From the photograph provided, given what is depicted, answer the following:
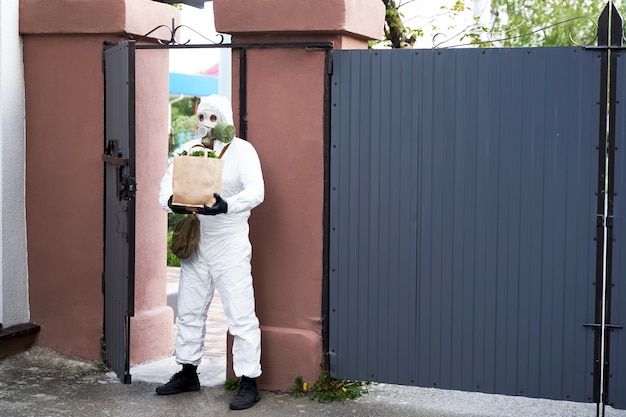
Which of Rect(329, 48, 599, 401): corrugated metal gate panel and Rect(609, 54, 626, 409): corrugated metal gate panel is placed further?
Rect(329, 48, 599, 401): corrugated metal gate panel

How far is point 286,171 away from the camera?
20.9 feet

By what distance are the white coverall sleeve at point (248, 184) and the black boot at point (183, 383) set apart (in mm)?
1217

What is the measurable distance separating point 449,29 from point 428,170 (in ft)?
19.4

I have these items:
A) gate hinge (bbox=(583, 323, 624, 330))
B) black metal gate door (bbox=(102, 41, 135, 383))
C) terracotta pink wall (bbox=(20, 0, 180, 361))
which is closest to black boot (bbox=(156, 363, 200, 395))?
black metal gate door (bbox=(102, 41, 135, 383))

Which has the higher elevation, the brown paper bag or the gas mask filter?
the gas mask filter

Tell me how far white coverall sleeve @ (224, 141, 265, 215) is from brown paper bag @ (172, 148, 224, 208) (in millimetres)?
162

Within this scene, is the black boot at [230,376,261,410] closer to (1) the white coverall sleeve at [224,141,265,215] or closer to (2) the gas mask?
(1) the white coverall sleeve at [224,141,265,215]

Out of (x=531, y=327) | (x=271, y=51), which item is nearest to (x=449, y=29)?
(x=271, y=51)

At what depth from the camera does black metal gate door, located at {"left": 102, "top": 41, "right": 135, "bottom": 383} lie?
20.8 ft

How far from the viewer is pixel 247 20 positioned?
248 inches

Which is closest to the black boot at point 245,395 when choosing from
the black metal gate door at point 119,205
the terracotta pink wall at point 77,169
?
the black metal gate door at point 119,205

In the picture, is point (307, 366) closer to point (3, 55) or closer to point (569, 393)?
point (569, 393)

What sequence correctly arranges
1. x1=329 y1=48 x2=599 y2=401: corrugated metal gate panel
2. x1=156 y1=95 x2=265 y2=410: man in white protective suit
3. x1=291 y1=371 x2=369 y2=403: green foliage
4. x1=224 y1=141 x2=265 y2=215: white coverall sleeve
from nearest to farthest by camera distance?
x1=329 y1=48 x2=599 y2=401: corrugated metal gate panel < x1=224 y1=141 x2=265 y2=215: white coverall sleeve < x1=156 y1=95 x2=265 y2=410: man in white protective suit < x1=291 y1=371 x2=369 y2=403: green foliage

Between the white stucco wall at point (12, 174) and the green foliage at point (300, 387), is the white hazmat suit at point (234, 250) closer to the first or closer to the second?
the green foliage at point (300, 387)
